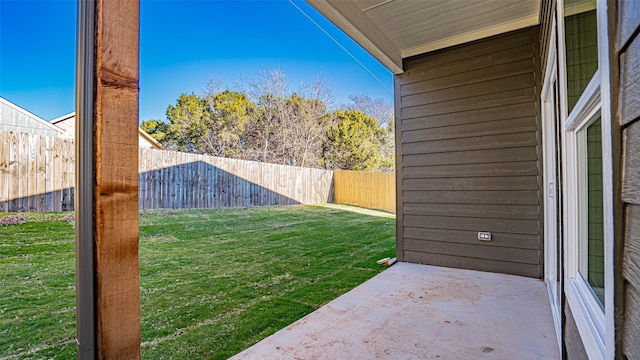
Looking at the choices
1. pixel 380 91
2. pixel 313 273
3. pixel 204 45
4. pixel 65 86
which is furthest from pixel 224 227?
pixel 380 91

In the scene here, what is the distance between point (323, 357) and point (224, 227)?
4.03 m

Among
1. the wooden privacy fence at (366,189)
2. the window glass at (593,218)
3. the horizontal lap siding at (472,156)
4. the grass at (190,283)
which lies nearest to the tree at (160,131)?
the wooden privacy fence at (366,189)

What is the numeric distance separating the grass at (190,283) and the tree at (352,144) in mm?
7639

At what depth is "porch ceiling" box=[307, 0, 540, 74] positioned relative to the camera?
276cm

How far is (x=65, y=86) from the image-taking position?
35.3 inches

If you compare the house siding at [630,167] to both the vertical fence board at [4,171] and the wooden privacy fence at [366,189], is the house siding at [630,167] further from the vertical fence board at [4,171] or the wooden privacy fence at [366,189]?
the wooden privacy fence at [366,189]

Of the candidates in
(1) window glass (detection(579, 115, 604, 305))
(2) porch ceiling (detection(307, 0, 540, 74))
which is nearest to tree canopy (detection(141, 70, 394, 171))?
(2) porch ceiling (detection(307, 0, 540, 74))

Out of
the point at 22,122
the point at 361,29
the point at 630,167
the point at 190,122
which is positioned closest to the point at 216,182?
the point at 190,122

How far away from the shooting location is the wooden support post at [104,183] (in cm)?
76

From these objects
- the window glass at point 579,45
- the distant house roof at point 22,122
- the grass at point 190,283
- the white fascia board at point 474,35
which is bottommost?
the grass at point 190,283

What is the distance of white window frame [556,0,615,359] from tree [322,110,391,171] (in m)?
10.9

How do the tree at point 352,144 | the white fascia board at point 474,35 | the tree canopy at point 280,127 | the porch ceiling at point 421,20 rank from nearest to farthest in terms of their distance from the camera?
the porch ceiling at point 421,20 → the white fascia board at point 474,35 → the tree canopy at point 280,127 → the tree at point 352,144

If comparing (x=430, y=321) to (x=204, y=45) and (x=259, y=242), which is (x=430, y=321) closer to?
(x=259, y=242)

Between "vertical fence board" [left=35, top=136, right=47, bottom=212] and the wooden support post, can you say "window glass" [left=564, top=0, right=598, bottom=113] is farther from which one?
"vertical fence board" [left=35, top=136, right=47, bottom=212]
